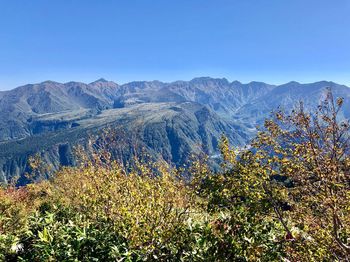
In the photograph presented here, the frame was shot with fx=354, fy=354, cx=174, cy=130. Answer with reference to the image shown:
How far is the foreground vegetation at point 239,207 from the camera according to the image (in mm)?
9727

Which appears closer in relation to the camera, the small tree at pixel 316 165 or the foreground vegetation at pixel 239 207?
the small tree at pixel 316 165

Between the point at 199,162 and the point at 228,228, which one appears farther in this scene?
the point at 199,162

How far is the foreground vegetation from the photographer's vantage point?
973 cm

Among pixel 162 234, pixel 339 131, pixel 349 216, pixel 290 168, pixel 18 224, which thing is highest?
pixel 339 131

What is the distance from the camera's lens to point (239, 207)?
10.3 meters

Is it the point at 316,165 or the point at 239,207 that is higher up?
the point at 316,165

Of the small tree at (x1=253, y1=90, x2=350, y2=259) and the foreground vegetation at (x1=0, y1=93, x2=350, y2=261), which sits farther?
the foreground vegetation at (x1=0, y1=93, x2=350, y2=261)

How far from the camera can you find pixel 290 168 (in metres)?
9.84

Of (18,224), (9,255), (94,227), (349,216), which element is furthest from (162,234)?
(18,224)

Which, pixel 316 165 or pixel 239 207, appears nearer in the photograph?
pixel 316 165

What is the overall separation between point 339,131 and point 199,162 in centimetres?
452

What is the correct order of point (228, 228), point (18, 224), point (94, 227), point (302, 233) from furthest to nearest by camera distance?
point (18, 224), point (94, 227), point (302, 233), point (228, 228)

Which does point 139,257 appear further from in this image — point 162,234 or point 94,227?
point 94,227

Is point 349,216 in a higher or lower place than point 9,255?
higher
